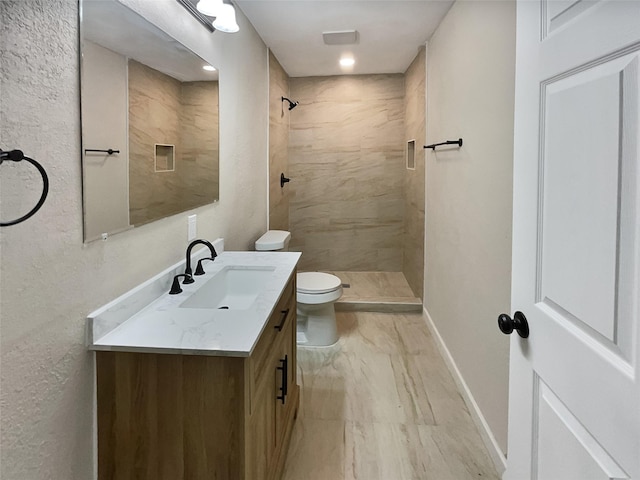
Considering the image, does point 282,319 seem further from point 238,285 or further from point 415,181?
point 415,181

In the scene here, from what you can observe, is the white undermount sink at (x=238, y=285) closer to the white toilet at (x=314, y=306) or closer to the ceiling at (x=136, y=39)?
the ceiling at (x=136, y=39)

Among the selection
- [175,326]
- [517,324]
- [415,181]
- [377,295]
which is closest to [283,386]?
[175,326]

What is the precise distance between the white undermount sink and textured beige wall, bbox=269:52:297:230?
182 centimetres

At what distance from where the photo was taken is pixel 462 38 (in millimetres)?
2535

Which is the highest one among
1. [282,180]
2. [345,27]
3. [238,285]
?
[345,27]

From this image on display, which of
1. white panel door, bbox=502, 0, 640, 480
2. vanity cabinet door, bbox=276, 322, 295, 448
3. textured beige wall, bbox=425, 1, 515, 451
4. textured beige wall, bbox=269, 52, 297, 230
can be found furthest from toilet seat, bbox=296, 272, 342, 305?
white panel door, bbox=502, 0, 640, 480

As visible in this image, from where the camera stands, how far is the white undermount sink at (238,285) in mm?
1994

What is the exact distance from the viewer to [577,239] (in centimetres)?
85

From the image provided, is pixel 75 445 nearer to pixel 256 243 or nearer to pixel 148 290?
pixel 148 290

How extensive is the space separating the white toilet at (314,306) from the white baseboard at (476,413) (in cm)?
79

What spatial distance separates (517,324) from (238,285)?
1333 mm

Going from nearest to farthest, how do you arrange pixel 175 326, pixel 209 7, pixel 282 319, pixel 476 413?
1. pixel 175 326
2. pixel 282 319
3. pixel 209 7
4. pixel 476 413

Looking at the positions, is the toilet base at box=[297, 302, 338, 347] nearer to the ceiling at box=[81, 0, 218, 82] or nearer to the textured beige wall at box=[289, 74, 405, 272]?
the ceiling at box=[81, 0, 218, 82]

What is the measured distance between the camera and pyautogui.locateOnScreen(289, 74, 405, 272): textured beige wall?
4.82m
